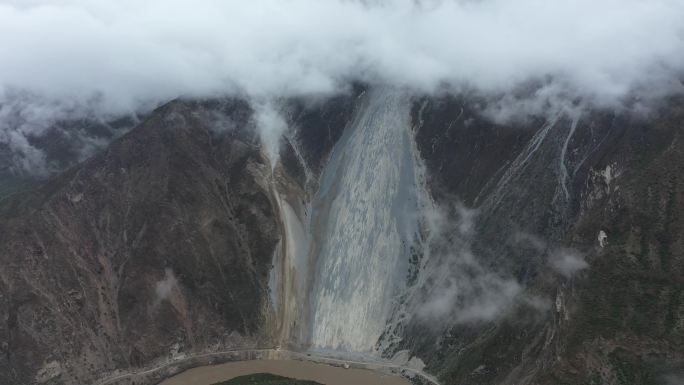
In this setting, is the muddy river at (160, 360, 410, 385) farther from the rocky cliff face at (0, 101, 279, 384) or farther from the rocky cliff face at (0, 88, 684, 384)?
the rocky cliff face at (0, 101, 279, 384)

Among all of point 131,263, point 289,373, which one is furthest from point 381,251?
point 131,263

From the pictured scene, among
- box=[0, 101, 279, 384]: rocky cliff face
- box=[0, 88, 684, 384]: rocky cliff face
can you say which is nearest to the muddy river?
box=[0, 88, 684, 384]: rocky cliff face

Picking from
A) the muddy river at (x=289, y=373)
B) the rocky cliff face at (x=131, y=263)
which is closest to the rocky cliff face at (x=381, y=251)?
the rocky cliff face at (x=131, y=263)

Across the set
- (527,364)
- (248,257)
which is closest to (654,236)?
(527,364)

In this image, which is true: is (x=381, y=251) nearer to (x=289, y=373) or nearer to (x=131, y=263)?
(x=289, y=373)

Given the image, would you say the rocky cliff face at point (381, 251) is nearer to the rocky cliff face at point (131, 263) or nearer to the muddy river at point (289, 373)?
the rocky cliff face at point (131, 263)

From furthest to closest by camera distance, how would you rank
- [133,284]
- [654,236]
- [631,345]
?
[133,284] → [654,236] → [631,345]

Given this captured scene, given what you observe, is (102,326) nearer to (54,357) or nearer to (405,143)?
(54,357)
